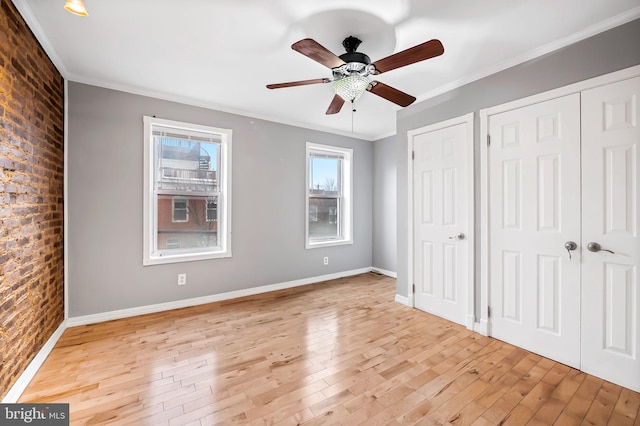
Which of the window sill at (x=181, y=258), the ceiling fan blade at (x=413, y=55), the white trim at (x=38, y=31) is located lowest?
the window sill at (x=181, y=258)

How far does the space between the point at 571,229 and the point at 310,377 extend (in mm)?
2377

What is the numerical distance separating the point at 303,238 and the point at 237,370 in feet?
8.20

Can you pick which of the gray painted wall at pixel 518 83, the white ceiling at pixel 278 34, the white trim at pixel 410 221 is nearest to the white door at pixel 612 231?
the gray painted wall at pixel 518 83

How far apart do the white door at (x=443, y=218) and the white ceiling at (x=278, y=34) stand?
2.09 feet

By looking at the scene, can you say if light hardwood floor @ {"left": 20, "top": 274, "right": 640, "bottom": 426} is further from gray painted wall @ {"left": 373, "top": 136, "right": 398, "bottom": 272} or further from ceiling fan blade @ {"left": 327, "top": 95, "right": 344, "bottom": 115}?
ceiling fan blade @ {"left": 327, "top": 95, "right": 344, "bottom": 115}

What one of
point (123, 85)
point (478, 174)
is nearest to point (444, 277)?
point (478, 174)

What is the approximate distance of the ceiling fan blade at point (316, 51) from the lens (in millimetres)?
1675

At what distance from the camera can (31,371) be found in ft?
6.50

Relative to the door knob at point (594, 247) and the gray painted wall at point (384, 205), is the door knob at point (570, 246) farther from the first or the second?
the gray painted wall at point (384, 205)

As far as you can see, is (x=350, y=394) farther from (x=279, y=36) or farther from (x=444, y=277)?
(x=279, y=36)

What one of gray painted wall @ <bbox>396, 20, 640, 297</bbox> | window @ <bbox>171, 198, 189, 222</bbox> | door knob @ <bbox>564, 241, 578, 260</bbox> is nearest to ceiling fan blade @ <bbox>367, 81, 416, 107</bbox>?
gray painted wall @ <bbox>396, 20, 640, 297</bbox>

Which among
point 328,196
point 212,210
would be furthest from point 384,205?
point 212,210

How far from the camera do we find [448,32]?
2.13 metres

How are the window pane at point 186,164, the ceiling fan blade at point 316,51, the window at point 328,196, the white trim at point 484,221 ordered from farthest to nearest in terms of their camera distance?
1. the window at point 328,196
2. the window pane at point 186,164
3. the white trim at point 484,221
4. the ceiling fan blade at point 316,51
